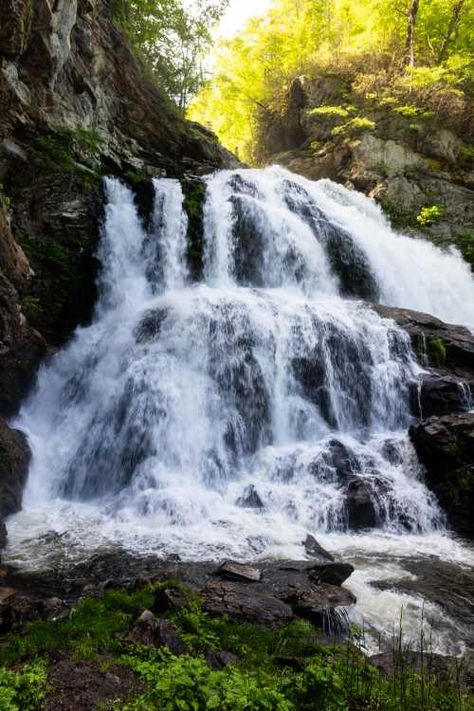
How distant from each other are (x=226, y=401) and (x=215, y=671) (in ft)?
26.8

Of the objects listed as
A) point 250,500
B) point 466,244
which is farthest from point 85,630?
point 466,244

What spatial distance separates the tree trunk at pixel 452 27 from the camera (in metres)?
25.8

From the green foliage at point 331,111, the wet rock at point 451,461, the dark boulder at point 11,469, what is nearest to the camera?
the dark boulder at point 11,469

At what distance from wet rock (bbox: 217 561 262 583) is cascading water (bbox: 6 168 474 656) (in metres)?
0.83

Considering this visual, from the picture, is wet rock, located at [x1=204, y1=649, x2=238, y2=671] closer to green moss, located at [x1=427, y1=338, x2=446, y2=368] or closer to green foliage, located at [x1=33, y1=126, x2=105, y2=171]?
green moss, located at [x1=427, y1=338, x2=446, y2=368]

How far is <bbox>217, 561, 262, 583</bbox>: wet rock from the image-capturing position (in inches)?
248

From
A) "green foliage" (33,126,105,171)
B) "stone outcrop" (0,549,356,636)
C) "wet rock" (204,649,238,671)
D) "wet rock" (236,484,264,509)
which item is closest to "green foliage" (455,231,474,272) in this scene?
"green foliage" (33,126,105,171)

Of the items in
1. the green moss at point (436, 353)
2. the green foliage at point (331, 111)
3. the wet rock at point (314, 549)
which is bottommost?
the wet rock at point (314, 549)

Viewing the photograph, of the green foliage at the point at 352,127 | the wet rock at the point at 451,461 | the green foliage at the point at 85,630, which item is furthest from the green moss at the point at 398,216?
the green foliage at the point at 85,630

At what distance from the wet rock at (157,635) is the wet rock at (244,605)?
931 millimetres

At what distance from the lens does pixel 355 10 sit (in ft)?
101

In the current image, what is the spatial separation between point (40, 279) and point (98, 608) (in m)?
11.0

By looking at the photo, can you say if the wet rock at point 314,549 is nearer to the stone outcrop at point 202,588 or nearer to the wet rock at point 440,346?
the stone outcrop at point 202,588

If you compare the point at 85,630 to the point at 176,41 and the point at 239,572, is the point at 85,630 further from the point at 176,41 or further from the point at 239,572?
the point at 176,41
